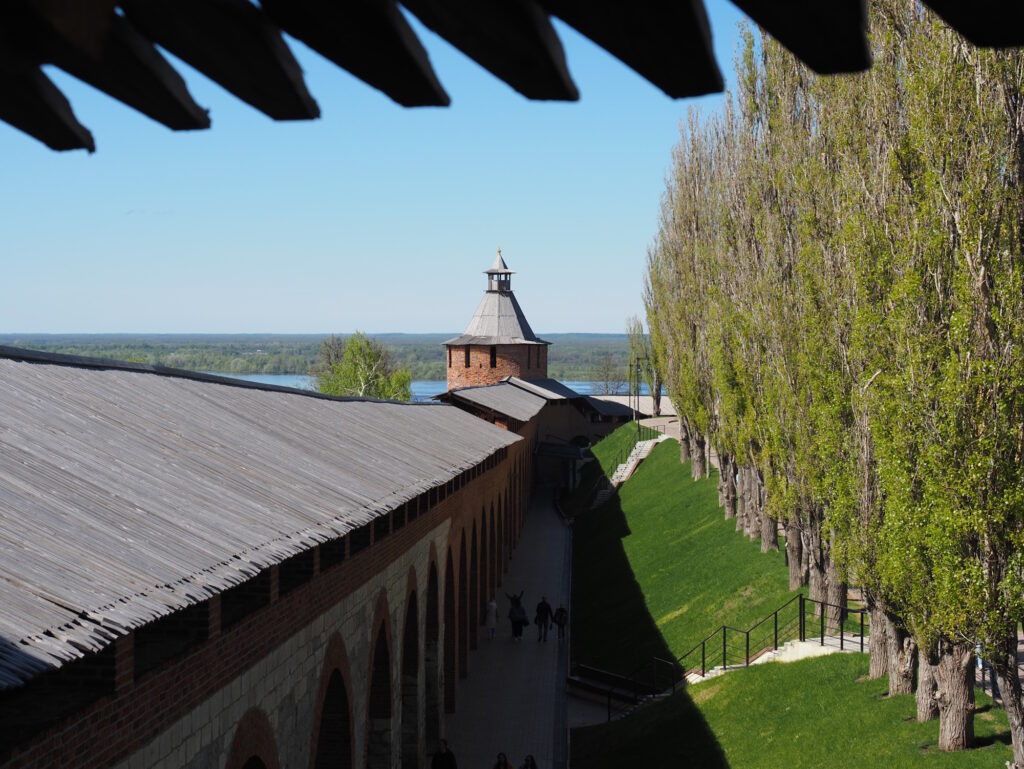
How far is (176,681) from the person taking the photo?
20.5 feet

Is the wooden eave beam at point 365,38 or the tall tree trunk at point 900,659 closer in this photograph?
the wooden eave beam at point 365,38

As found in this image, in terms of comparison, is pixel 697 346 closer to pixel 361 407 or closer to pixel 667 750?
pixel 361 407

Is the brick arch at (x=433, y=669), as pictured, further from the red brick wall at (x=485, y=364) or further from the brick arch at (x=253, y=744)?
the red brick wall at (x=485, y=364)

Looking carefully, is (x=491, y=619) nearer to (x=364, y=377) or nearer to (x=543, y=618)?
(x=543, y=618)

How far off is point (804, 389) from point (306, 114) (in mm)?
17053

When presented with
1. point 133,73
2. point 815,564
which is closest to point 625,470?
point 815,564

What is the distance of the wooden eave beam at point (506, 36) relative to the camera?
160 cm

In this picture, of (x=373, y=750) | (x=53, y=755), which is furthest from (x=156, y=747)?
(x=373, y=750)

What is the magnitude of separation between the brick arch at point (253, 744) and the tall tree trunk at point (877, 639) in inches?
372

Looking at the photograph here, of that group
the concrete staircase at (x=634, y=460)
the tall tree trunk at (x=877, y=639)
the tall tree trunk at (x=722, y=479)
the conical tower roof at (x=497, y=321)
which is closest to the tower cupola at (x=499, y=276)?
the conical tower roof at (x=497, y=321)

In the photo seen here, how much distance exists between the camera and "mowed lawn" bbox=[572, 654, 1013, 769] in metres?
12.8

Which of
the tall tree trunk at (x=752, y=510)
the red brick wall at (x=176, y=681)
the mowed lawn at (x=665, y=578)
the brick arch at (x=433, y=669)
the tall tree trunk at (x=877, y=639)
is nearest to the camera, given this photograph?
the red brick wall at (x=176, y=681)

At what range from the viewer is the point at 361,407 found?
1928 centimetres

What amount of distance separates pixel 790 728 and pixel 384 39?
47.0 ft
